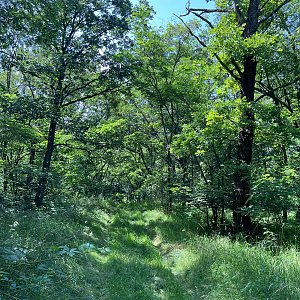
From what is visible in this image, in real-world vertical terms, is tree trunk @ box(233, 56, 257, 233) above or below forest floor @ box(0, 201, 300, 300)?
above

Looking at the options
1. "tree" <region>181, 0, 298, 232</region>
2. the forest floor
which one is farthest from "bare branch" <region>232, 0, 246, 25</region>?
the forest floor

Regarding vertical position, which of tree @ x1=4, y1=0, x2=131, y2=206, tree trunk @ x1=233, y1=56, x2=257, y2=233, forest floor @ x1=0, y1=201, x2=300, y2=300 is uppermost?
tree @ x1=4, y1=0, x2=131, y2=206

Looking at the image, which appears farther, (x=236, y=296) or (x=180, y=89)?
(x=180, y=89)

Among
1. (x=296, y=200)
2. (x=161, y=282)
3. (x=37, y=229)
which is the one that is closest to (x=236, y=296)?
(x=161, y=282)

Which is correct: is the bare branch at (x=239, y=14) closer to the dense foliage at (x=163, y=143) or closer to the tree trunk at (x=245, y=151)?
the dense foliage at (x=163, y=143)

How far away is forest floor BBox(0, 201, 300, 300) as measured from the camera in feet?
11.8

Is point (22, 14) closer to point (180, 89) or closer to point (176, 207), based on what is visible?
point (180, 89)

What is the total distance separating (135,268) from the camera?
551cm

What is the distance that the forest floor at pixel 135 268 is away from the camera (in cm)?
360

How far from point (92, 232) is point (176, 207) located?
4184 mm

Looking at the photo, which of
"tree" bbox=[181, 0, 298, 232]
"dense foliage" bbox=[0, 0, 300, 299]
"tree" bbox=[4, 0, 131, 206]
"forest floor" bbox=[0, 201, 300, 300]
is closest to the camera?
"forest floor" bbox=[0, 201, 300, 300]

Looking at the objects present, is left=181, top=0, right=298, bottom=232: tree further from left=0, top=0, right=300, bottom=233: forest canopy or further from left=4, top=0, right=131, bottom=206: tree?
left=4, top=0, right=131, bottom=206: tree

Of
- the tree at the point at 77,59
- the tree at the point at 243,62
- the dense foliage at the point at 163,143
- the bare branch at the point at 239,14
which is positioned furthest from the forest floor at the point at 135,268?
the bare branch at the point at 239,14

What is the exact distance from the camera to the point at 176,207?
456 inches
